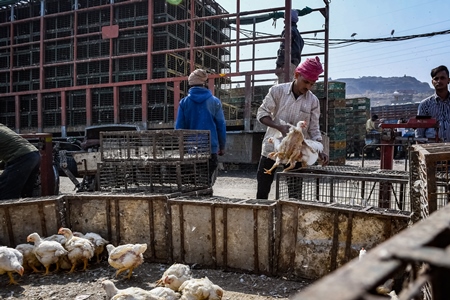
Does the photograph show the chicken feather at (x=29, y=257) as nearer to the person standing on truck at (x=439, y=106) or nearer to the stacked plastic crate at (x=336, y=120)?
the person standing on truck at (x=439, y=106)

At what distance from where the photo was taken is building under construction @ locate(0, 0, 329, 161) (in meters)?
12.4

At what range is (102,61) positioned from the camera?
13.6 m

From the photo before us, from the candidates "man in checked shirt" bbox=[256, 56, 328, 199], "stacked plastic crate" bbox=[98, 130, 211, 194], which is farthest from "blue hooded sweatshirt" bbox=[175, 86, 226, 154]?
"man in checked shirt" bbox=[256, 56, 328, 199]

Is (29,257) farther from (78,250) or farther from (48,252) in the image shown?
(78,250)

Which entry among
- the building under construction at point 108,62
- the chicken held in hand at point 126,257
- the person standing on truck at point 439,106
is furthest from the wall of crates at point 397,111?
the chicken held in hand at point 126,257

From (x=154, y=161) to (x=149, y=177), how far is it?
0.29 meters

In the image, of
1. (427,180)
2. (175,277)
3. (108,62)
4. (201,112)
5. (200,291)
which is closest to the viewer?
(427,180)

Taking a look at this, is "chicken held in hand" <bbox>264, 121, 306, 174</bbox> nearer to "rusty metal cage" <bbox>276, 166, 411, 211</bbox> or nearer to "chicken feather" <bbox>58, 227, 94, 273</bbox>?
"rusty metal cage" <bbox>276, 166, 411, 211</bbox>

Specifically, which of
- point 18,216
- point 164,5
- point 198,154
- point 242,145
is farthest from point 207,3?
point 18,216

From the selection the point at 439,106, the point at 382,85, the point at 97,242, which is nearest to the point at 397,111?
the point at 439,106

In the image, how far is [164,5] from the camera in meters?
12.7

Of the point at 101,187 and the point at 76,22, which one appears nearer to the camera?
the point at 101,187

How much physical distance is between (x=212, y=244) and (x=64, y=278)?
1.38m

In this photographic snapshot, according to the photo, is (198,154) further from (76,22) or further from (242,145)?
(76,22)
